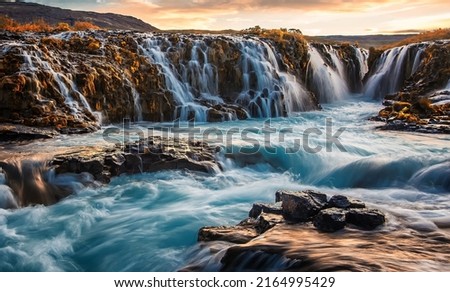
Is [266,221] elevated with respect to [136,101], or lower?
lower

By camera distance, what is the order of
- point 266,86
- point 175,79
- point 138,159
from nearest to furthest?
point 138,159
point 175,79
point 266,86

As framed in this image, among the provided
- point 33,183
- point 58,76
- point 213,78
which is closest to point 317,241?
point 33,183

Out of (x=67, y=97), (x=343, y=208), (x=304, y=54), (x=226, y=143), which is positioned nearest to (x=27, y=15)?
(x=304, y=54)

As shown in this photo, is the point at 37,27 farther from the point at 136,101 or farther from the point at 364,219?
the point at 364,219

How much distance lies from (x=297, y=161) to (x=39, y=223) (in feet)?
20.2

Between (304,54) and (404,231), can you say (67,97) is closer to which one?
(404,231)

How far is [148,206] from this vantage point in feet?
28.3

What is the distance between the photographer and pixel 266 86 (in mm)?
19828

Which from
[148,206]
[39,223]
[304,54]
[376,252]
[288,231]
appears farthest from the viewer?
[304,54]

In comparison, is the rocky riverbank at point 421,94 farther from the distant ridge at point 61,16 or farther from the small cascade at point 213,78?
the distant ridge at point 61,16

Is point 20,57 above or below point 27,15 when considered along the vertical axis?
below

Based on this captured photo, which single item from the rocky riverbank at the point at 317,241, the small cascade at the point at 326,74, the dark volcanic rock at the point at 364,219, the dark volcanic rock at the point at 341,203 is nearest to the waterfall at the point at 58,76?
the rocky riverbank at the point at 317,241

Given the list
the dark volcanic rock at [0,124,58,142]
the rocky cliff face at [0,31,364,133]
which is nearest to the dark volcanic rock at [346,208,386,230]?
the dark volcanic rock at [0,124,58,142]

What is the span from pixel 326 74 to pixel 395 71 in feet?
13.4
